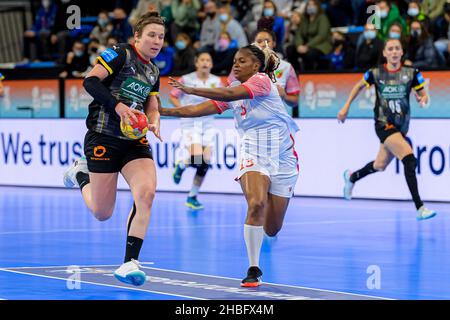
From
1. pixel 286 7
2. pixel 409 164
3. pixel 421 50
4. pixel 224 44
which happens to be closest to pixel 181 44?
pixel 224 44

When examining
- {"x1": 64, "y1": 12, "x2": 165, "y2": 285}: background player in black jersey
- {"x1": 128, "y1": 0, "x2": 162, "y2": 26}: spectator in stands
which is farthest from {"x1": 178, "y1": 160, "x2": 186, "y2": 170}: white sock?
{"x1": 128, "y1": 0, "x2": 162, "y2": 26}: spectator in stands

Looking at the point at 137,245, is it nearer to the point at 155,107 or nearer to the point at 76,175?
the point at 155,107

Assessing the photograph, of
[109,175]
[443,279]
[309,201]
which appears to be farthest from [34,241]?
[309,201]

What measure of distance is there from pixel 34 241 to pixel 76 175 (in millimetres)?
2166

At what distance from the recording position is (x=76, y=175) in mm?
10438

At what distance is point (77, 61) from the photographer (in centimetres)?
2362

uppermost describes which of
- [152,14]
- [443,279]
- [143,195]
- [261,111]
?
[152,14]

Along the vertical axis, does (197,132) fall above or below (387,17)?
below

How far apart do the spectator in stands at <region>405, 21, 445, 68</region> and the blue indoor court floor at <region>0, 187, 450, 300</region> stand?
285cm

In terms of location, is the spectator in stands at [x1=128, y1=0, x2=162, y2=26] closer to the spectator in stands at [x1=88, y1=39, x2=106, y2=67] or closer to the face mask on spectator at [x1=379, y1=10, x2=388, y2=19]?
the spectator in stands at [x1=88, y1=39, x2=106, y2=67]

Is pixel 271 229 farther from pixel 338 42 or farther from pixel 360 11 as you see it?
pixel 360 11

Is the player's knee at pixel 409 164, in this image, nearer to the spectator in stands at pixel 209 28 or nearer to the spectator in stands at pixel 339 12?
the spectator in stands at pixel 339 12

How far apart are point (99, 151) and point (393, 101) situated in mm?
6792

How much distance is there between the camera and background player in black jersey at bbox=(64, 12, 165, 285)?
8594mm
